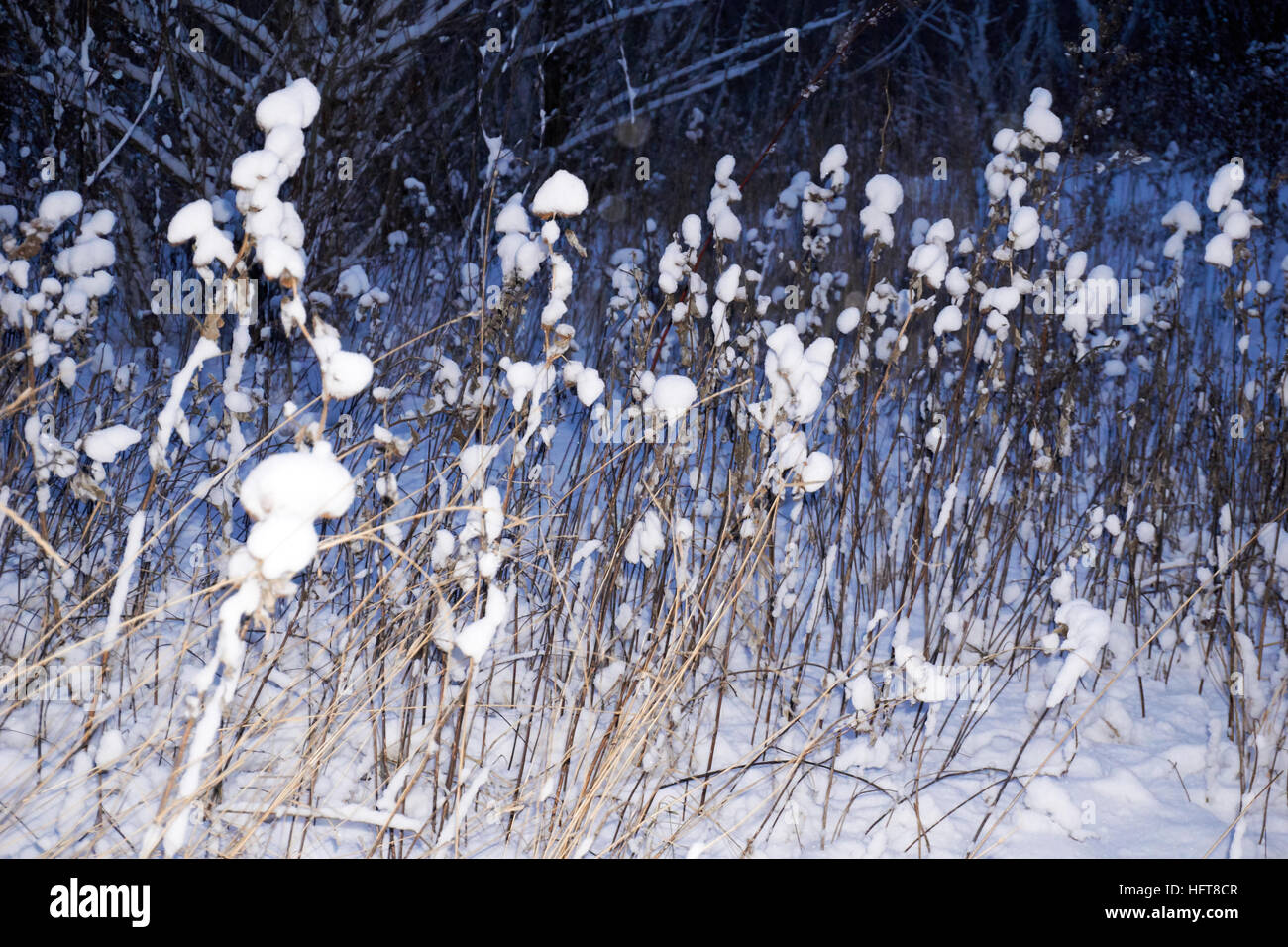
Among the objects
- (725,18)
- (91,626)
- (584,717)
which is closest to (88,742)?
(91,626)

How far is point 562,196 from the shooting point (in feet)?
4.29

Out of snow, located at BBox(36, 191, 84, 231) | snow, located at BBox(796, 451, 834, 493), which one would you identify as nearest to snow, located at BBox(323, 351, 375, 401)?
snow, located at BBox(796, 451, 834, 493)

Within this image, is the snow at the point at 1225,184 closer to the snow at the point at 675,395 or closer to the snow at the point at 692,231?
the snow at the point at 692,231

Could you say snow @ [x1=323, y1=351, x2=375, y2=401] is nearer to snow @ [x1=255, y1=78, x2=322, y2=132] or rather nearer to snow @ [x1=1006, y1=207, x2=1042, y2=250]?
snow @ [x1=255, y1=78, x2=322, y2=132]

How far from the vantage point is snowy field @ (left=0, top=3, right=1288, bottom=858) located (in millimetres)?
1264

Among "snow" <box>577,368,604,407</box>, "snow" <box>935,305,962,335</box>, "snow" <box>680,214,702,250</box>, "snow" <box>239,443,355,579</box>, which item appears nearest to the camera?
"snow" <box>239,443,355,579</box>

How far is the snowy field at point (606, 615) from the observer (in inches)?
49.8

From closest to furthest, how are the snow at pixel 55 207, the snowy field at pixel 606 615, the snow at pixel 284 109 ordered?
the snow at pixel 284 109 < the snowy field at pixel 606 615 < the snow at pixel 55 207

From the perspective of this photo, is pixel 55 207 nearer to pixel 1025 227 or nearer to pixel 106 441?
pixel 106 441

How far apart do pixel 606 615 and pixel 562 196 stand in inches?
43.1

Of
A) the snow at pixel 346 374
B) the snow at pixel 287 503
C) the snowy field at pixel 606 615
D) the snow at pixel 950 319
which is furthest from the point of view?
the snow at pixel 950 319

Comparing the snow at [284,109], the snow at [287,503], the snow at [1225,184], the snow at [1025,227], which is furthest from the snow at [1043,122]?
the snow at [287,503]

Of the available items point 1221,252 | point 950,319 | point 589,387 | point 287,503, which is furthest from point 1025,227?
point 287,503
